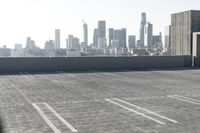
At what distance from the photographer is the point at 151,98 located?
50.5 feet

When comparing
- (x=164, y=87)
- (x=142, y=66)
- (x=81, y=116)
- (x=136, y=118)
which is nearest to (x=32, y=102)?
(x=81, y=116)

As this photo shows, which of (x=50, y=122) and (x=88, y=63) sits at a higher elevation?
(x=88, y=63)

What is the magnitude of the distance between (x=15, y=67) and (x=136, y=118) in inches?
895

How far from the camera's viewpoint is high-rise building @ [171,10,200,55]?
131 ft

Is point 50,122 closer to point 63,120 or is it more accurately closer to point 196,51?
point 63,120

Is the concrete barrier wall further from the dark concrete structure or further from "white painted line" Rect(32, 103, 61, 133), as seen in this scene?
"white painted line" Rect(32, 103, 61, 133)

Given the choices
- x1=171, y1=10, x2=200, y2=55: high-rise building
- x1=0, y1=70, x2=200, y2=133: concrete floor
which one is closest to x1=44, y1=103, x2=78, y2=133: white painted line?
x1=0, y1=70, x2=200, y2=133: concrete floor

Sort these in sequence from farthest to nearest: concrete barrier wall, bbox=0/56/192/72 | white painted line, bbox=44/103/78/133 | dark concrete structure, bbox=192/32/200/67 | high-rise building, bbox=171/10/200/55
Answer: high-rise building, bbox=171/10/200/55, dark concrete structure, bbox=192/32/200/67, concrete barrier wall, bbox=0/56/192/72, white painted line, bbox=44/103/78/133

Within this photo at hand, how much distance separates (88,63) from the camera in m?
34.0

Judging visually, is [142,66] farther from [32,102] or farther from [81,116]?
[81,116]

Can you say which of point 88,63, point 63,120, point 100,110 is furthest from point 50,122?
point 88,63

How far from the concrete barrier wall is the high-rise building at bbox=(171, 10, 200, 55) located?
126 inches

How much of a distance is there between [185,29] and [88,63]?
14.4 meters

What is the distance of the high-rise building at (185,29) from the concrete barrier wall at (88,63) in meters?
3.21
